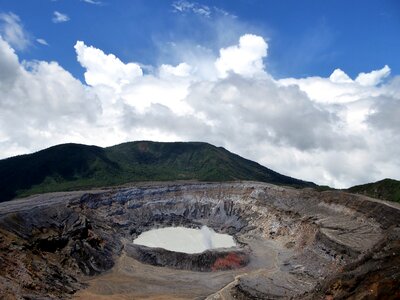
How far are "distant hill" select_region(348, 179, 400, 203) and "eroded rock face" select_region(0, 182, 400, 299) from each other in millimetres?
14904

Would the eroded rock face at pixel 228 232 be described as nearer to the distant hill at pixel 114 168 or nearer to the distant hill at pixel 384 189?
the distant hill at pixel 384 189

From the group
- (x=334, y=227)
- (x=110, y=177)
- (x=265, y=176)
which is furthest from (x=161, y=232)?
(x=265, y=176)

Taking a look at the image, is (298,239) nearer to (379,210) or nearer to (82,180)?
(379,210)

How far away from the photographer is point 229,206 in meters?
102

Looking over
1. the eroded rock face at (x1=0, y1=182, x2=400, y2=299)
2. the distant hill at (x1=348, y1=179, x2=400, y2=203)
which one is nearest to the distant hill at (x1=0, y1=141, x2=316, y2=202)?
the eroded rock face at (x1=0, y1=182, x2=400, y2=299)

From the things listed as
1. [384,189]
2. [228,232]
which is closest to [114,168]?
[228,232]

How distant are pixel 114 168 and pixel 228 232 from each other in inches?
A: 2682

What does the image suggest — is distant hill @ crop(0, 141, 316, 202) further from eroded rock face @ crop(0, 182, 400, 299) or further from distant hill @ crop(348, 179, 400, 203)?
distant hill @ crop(348, 179, 400, 203)

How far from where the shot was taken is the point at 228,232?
3659 inches

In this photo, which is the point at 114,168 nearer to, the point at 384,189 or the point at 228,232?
the point at 228,232

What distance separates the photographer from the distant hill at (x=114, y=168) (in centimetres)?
13738

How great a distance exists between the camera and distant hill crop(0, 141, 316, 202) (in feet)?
451

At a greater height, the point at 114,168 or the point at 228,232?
the point at 114,168

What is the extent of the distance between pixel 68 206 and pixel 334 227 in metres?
44.7
